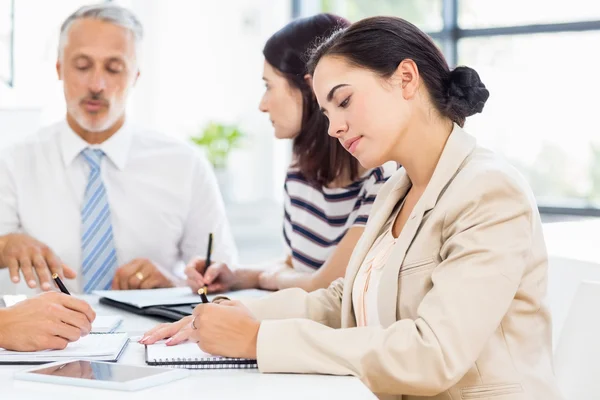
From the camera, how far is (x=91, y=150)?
2924mm

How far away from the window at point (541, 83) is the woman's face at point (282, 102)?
267 centimetres

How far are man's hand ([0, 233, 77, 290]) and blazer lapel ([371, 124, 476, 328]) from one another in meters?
0.96

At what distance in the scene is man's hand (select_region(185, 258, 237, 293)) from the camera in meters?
2.36

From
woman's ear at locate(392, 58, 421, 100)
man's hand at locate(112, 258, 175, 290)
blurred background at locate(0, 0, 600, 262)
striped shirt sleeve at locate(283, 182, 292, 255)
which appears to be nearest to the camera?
woman's ear at locate(392, 58, 421, 100)

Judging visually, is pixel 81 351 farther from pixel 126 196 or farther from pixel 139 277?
pixel 126 196

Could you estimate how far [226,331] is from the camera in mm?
1504

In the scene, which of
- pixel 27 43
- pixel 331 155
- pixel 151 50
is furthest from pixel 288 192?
pixel 151 50

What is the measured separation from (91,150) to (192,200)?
0.39 metres

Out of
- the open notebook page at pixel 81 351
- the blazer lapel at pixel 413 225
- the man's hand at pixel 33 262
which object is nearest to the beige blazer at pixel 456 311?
the blazer lapel at pixel 413 225

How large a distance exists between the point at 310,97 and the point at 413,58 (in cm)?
79

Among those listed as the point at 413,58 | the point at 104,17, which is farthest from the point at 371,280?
the point at 104,17

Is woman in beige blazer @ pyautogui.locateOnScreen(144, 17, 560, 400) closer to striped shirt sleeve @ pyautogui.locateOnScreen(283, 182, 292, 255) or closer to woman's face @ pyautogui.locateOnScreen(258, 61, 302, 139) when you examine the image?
woman's face @ pyautogui.locateOnScreen(258, 61, 302, 139)

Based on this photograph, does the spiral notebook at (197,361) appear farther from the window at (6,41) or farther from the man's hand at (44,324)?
the window at (6,41)

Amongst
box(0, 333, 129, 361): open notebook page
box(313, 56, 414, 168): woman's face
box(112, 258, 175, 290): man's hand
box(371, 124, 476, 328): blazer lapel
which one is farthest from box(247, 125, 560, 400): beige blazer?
box(112, 258, 175, 290): man's hand
